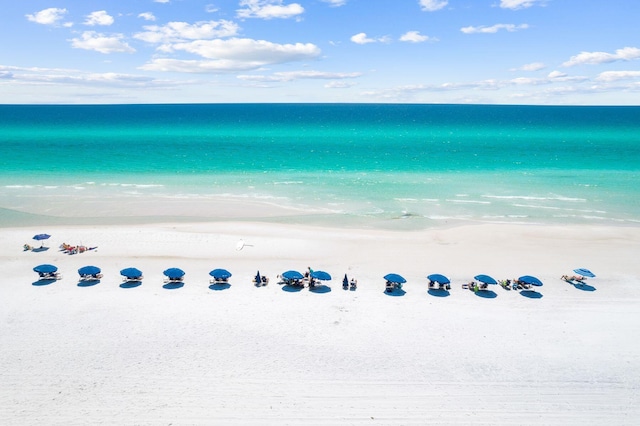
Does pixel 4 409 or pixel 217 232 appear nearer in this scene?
pixel 4 409

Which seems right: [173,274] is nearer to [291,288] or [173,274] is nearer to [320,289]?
[291,288]

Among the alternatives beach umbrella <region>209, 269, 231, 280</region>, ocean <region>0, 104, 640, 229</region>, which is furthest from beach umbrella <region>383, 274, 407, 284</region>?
ocean <region>0, 104, 640, 229</region>

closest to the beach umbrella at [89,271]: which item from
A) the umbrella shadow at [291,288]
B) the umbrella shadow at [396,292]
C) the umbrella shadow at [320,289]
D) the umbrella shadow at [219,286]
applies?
the umbrella shadow at [219,286]

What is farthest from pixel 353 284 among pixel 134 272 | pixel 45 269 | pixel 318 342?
pixel 45 269

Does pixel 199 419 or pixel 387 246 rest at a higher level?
pixel 387 246

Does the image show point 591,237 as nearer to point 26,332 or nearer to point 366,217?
point 366,217

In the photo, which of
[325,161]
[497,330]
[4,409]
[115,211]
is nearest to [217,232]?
[115,211]
